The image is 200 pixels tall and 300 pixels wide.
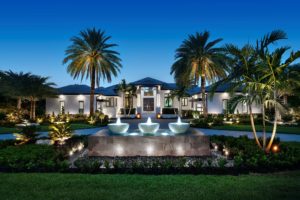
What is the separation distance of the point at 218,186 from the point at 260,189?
87 centimetres

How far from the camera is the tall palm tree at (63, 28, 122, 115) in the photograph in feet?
85.0

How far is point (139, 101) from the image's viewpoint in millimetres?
36625

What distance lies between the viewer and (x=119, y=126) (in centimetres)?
920

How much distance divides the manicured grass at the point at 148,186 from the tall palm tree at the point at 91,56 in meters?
20.7

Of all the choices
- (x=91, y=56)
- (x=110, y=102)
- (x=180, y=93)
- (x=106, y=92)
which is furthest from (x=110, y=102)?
(x=91, y=56)

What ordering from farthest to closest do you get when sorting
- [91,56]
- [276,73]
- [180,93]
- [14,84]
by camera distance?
[180,93] → [14,84] → [91,56] → [276,73]

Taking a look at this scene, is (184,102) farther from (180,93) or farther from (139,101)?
(139,101)

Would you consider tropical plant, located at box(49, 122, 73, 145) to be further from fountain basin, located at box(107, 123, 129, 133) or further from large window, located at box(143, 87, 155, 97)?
large window, located at box(143, 87, 155, 97)

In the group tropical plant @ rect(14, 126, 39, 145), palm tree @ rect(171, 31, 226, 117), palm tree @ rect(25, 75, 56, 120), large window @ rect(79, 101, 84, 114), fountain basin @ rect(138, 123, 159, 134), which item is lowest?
tropical plant @ rect(14, 126, 39, 145)

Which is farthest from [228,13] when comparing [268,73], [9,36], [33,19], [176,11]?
[9,36]

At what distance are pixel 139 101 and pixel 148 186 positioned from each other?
31.6 meters

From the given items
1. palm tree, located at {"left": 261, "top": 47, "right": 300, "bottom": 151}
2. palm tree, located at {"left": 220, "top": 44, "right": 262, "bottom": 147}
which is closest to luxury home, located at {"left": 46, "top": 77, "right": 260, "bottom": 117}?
palm tree, located at {"left": 220, "top": 44, "right": 262, "bottom": 147}

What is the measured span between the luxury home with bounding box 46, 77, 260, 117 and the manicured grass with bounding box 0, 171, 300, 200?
24.2 metres

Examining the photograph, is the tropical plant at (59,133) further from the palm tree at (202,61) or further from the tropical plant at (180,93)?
the tropical plant at (180,93)
